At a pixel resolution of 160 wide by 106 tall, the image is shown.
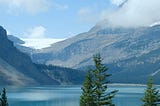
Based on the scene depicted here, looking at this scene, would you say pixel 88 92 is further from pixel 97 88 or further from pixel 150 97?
pixel 150 97

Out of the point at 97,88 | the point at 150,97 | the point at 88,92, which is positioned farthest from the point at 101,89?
the point at 150,97

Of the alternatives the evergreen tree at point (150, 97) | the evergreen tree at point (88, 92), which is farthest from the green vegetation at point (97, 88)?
the evergreen tree at point (150, 97)

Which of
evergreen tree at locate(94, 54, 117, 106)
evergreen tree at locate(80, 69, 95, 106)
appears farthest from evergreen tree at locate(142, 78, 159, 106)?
evergreen tree at locate(80, 69, 95, 106)

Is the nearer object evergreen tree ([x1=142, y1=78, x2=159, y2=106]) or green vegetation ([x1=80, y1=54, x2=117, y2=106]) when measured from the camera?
green vegetation ([x1=80, y1=54, x2=117, y2=106])

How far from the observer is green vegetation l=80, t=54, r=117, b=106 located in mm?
33406

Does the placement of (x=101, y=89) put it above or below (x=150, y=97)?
above

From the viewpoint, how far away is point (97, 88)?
33656 millimetres

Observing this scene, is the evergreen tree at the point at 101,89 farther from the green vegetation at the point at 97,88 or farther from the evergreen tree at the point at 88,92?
the evergreen tree at the point at 88,92

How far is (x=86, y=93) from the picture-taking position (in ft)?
115

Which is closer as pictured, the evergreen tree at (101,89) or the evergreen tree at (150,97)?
the evergreen tree at (101,89)

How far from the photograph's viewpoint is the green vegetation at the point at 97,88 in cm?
3341

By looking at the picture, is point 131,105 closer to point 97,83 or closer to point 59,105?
point 59,105

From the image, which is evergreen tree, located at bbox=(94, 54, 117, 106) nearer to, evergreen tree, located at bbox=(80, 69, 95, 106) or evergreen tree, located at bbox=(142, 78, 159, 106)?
evergreen tree, located at bbox=(80, 69, 95, 106)

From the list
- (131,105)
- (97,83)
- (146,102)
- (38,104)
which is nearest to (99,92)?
(97,83)
